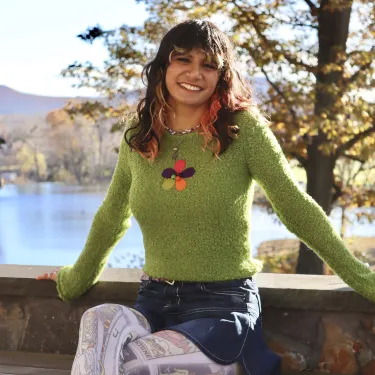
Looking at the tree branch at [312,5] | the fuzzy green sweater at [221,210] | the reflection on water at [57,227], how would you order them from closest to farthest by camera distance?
the fuzzy green sweater at [221,210], the tree branch at [312,5], the reflection on water at [57,227]

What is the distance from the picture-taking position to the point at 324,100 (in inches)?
218

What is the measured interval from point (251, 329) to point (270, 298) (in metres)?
0.38

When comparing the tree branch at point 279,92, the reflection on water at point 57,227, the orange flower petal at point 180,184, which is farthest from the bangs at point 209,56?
the reflection on water at point 57,227

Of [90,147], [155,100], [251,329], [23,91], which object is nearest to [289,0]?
[90,147]

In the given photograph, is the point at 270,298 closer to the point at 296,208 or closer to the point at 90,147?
the point at 296,208

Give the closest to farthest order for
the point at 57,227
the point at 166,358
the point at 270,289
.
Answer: the point at 166,358 → the point at 270,289 → the point at 57,227

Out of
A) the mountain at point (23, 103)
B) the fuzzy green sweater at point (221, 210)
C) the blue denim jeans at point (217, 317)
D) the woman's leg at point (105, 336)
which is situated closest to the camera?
the woman's leg at point (105, 336)

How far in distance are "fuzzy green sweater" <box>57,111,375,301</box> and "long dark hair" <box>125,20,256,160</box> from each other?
0.11 feet

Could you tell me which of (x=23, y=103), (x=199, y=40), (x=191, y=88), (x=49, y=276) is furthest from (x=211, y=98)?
(x=23, y=103)

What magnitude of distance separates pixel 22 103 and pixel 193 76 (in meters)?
5.83

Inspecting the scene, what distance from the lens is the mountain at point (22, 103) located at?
7.20 m

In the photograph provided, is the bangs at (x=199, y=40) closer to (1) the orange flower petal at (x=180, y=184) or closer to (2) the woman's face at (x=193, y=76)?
(2) the woman's face at (x=193, y=76)

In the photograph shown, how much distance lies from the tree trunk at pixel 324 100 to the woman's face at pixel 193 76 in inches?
145

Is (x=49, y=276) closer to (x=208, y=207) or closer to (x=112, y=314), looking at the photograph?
(x=112, y=314)
